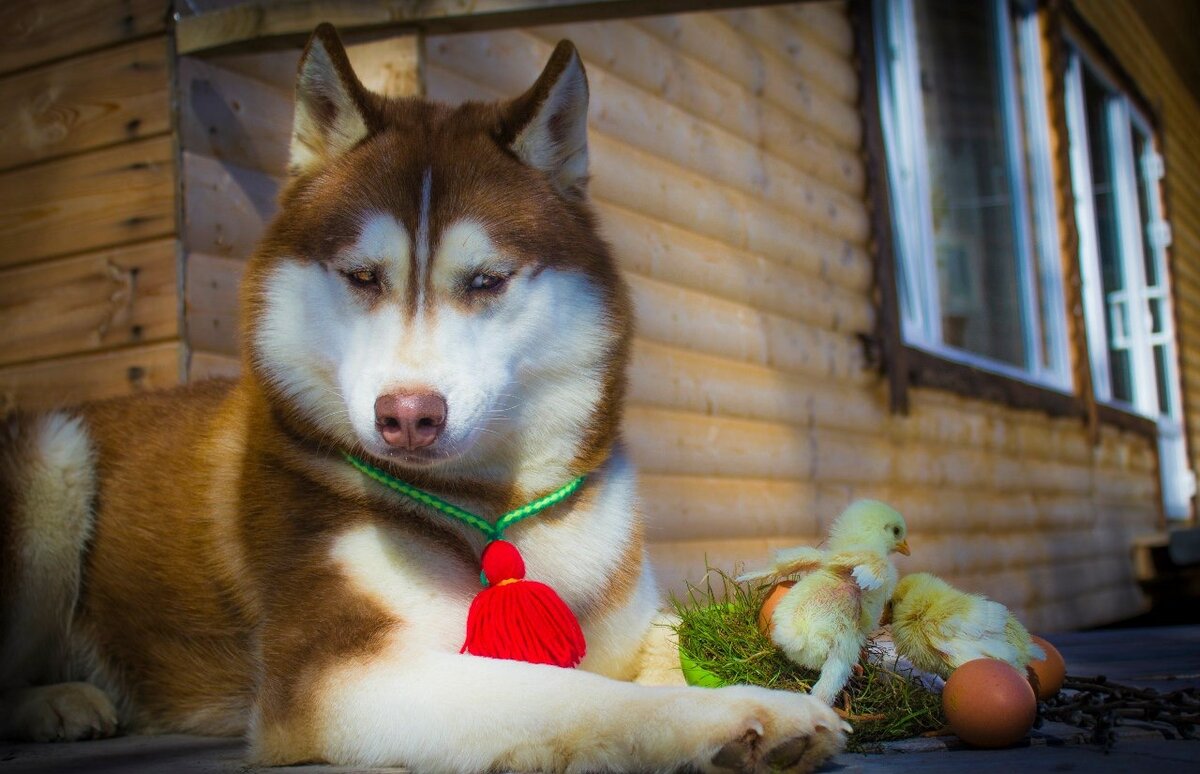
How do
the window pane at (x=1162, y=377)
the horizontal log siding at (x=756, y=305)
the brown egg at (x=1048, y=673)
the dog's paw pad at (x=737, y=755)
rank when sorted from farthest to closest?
the window pane at (x=1162, y=377)
the horizontal log siding at (x=756, y=305)
the brown egg at (x=1048, y=673)
the dog's paw pad at (x=737, y=755)

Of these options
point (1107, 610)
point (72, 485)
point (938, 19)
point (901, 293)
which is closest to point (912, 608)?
point (72, 485)

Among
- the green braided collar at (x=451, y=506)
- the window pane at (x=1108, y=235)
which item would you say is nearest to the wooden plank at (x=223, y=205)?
the green braided collar at (x=451, y=506)

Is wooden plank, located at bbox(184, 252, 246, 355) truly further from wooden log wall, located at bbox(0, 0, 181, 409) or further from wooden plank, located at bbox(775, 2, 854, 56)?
wooden plank, located at bbox(775, 2, 854, 56)

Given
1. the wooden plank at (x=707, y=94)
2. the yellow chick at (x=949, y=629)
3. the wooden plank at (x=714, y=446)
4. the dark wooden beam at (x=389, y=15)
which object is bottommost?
the yellow chick at (x=949, y=629)

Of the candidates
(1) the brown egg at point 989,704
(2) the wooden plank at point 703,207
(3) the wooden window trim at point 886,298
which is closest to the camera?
(1) the brown egg at point 989,704

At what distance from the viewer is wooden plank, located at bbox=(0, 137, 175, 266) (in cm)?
278

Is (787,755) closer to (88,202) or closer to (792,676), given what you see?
(792,676)

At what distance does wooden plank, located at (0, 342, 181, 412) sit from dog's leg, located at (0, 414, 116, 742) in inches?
21.1

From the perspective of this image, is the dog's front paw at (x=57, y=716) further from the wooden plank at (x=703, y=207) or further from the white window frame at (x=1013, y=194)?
the white window frame at (x=1013, y=194)

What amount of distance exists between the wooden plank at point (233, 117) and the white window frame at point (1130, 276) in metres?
6.70

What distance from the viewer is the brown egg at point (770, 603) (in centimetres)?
172

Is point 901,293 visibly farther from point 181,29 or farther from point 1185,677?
point 181,29

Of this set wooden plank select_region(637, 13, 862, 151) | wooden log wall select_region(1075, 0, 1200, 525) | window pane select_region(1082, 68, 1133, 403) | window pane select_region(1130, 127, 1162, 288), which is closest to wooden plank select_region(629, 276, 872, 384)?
wooden plank select_region(637, 13, 862, 151)

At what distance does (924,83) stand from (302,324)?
17.4ft
